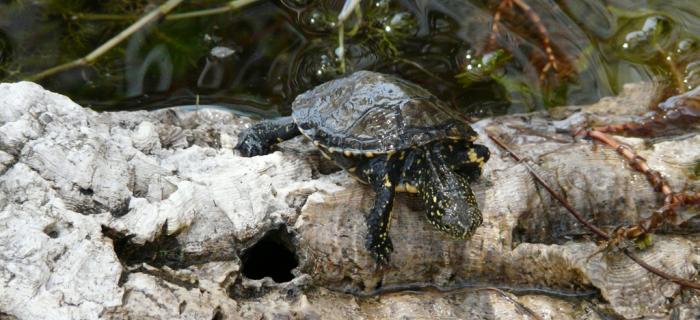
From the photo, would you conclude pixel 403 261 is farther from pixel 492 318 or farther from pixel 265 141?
pixel 265 141

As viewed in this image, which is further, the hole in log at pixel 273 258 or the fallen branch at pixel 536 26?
the fallen branch at pixel 536 26

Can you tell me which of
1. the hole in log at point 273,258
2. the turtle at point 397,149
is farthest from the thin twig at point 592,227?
the hole in log at point 273,258

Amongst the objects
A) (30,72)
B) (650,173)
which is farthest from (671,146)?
(30,72)

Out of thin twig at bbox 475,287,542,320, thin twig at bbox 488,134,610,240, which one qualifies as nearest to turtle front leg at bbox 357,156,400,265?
thin twig at bbox 475,287,542,320

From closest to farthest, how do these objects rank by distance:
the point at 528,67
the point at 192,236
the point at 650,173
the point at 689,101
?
the point at 192,236 < the point at 650,173 < the point at 689,101 < the point at 528,67

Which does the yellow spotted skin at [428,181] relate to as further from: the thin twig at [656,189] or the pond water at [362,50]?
the pond water at [362,50]

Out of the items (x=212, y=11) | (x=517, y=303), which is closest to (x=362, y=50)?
(x=212, y=11)

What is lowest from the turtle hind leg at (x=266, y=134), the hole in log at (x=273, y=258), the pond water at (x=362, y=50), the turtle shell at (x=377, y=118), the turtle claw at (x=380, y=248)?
the hole in log at (x=273, y=258)
